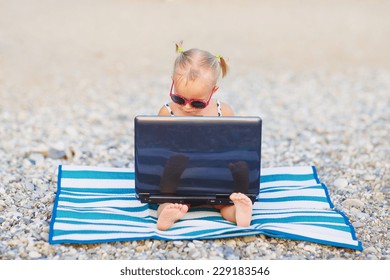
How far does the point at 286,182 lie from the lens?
4.94 m

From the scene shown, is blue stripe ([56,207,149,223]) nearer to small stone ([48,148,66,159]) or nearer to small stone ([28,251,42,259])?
small stone ([28,251,42,259])

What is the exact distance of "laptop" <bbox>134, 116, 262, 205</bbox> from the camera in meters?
3.94

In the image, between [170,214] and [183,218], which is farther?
[183,218]

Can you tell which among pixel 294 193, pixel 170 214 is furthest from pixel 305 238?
pixel 170 214

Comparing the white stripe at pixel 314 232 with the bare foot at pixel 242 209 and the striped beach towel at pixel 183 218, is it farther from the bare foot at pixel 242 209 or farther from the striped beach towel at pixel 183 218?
the bare foot at pixel 242 209

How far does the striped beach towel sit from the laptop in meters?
0.20

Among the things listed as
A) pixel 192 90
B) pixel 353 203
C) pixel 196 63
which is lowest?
pixel 353 203

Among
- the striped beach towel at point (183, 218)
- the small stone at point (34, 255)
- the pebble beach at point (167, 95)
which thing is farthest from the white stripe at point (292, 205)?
the small stone at point (34, 255)

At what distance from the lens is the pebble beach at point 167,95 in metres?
4.02

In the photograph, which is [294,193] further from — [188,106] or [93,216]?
[93,216]

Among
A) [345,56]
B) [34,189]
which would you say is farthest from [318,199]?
[345,56]

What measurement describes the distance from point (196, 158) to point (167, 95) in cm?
442

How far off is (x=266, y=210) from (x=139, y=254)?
108 cm

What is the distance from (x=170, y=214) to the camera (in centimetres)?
394
